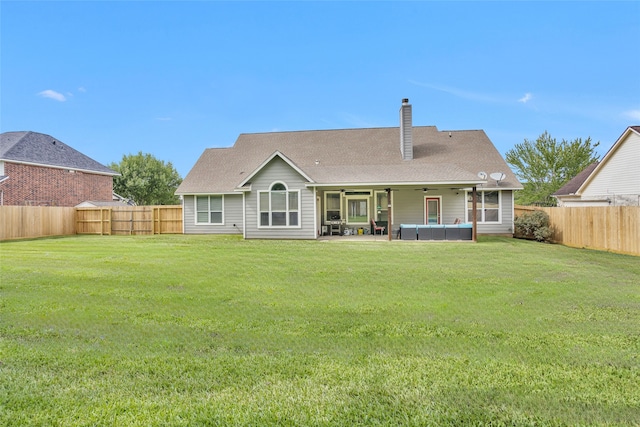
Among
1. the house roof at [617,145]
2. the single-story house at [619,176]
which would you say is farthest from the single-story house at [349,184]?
the single-story house at [619,176]

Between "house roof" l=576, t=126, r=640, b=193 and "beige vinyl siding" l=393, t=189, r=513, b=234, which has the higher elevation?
"house roof" l=576, t=126, r=640, b=193

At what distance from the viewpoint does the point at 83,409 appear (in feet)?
9.15

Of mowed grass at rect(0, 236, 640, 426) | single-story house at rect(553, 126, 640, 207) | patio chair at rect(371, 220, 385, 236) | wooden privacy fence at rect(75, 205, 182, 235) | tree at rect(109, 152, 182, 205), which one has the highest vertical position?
tree at rect(109, 152, 182, 205)

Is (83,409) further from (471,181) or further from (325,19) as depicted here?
(325,19)

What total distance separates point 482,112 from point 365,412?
27872mm

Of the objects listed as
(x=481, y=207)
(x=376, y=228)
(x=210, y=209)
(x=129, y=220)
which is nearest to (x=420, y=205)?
(x=376, y=228)

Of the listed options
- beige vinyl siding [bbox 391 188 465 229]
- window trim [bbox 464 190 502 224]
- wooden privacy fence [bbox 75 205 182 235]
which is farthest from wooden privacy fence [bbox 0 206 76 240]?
window trim [bbox 464 190 502 224]

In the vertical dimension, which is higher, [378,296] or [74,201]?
[74,201]

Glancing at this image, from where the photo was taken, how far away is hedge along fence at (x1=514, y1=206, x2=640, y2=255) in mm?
12577

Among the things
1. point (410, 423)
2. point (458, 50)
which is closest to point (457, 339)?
point (410, 423)

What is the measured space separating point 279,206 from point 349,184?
3.53m

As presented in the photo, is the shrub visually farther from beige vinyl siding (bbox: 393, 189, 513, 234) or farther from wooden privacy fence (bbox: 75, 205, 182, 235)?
wooden privacy fence (bbox: 75, 205, 182, 235)

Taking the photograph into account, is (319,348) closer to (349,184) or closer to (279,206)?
(349,184)

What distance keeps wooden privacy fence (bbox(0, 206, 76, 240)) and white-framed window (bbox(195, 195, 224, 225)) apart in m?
8.23
